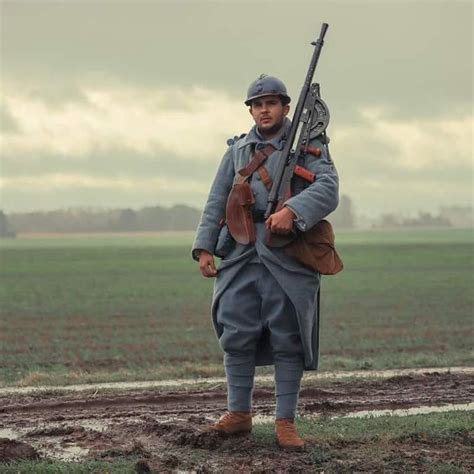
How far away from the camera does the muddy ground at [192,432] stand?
611 cm

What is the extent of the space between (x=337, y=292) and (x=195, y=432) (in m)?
25.3

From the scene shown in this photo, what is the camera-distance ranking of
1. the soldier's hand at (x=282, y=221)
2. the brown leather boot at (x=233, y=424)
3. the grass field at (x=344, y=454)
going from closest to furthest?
1. the grass field at (x=344, y=454)
2. the soldier's hand at (x=282, y=221)
3. the brown leather boot at (x=233, y=424)

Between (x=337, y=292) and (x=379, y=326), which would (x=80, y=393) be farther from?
(x=337, y=292)

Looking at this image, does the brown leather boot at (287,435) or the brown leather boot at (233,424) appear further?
the brown leather boot at (233,424)

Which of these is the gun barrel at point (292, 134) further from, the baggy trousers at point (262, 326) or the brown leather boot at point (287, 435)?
the brown leather boot at point (287, 435)

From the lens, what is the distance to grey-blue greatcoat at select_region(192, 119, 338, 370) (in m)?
6.39

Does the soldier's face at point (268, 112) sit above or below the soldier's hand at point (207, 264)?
above

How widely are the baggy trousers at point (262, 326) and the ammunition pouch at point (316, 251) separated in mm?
238

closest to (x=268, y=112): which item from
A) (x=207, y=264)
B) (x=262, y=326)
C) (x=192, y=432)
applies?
(x=207, y=264)

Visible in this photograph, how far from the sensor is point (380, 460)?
20.1 ft

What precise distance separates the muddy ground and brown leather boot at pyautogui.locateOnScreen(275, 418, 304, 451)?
0.24 ft

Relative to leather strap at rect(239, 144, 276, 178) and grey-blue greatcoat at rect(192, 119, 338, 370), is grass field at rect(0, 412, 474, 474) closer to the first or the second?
grey-blue greatcoat at rect(192, 119, 338, 370)

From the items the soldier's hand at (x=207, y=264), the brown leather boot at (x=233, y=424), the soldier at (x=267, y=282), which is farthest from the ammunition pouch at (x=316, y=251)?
the brown leather boot at (x=233, y=424)

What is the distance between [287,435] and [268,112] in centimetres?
209
